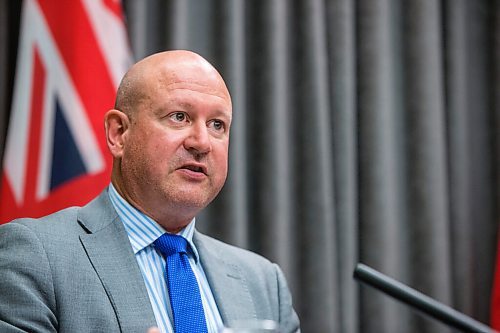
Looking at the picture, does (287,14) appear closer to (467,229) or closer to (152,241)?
(467,229)

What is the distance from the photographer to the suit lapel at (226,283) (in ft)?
6.35

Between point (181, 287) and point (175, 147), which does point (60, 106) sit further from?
point (181, 287)

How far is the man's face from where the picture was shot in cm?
190

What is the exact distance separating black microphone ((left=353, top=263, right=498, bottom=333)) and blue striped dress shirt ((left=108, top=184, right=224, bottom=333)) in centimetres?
54

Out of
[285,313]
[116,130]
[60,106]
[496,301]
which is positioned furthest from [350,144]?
[116,130]

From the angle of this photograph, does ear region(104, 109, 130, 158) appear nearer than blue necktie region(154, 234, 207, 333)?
No

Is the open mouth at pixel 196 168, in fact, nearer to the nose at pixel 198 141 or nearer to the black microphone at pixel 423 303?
the nose at pixel 198 141

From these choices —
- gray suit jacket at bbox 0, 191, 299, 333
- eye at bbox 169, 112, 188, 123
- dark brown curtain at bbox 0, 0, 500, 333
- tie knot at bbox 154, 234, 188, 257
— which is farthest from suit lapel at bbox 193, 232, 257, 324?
dark brown curtain at bbox 0, 0, 500, 333

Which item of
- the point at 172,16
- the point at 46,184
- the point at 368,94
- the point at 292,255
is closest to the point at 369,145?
the point at 368,94

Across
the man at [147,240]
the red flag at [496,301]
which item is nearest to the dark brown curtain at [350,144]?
the red flag at [496,301]

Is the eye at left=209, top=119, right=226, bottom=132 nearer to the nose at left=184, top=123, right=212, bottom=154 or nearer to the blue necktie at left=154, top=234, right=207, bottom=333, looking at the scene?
the nose at left=184, top=123, right=212, bottom=154

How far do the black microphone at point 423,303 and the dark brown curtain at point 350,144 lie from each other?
1.89 meters

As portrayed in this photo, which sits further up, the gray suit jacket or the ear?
the ear

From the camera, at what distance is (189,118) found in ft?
6.33
